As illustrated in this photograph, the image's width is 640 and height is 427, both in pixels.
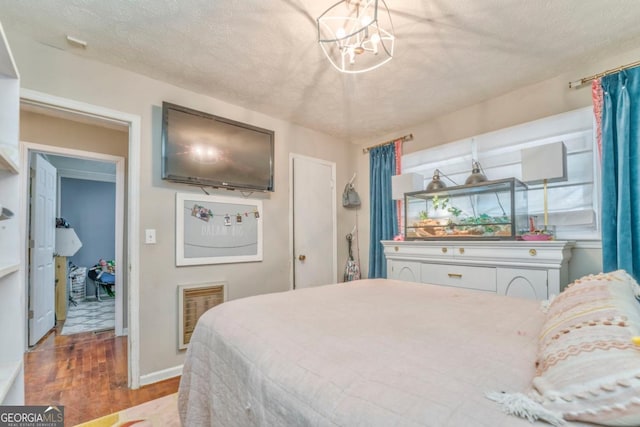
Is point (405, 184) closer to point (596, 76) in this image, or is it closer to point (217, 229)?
point (596, 76)

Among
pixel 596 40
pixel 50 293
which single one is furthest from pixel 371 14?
pixel 50 293

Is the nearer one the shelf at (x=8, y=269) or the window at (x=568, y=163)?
the shelf at (x=8, y=269)

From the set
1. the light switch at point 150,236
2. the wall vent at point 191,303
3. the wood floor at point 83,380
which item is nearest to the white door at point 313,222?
the wall vent at point 191,303

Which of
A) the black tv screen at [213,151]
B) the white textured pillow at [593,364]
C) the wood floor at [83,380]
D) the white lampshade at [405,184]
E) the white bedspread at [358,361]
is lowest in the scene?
the wood floor at [83,380]

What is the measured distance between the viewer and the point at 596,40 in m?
2.01

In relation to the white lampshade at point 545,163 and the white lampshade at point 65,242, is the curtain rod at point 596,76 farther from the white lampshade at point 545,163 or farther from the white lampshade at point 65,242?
the white lampshade at point 65,242

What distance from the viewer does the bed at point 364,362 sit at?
62cm

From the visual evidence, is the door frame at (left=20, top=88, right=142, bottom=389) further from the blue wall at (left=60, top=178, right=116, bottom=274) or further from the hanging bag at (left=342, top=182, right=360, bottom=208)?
the blue wall at (left=60, top=178, right=116, bottom=274)

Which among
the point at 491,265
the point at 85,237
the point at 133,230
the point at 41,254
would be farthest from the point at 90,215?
the point at 491,265

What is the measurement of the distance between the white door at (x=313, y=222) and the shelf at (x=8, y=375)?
2.41 m

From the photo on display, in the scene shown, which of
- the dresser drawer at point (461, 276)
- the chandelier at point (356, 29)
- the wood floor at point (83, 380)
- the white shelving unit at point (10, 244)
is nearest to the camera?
the white shelving unit at point (10, 244)

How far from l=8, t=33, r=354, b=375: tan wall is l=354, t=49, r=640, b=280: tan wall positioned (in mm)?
1793

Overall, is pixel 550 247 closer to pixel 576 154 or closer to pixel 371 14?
pixel 576 154

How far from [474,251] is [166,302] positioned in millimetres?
2550
